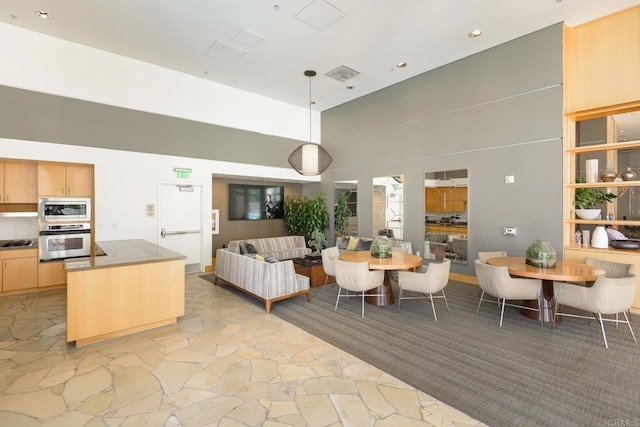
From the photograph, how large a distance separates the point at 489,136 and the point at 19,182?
8.70 meters

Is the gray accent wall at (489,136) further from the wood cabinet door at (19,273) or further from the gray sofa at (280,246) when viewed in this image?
the wood cabinet door at (19,273)

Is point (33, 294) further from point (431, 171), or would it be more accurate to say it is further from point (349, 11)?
point (431, 171)

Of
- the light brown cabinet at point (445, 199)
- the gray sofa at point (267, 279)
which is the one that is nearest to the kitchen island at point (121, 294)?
the gray sofa at point (267, 279)

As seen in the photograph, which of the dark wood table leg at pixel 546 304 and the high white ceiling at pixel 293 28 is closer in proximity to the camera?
the dark wood table leg at pixel 546 304

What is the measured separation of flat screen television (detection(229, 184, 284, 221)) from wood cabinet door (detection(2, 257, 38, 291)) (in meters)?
4.41

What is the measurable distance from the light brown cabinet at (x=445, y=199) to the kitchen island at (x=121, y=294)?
5145mm

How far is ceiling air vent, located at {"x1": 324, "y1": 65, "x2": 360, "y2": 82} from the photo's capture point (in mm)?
6386

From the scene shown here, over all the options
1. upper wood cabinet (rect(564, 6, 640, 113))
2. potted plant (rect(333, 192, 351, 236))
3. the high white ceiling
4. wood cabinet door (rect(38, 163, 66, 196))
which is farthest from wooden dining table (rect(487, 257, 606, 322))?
wood cabinet door (rect(38, 163, 66, 196))

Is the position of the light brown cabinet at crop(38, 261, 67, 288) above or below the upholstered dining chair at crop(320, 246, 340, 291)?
below

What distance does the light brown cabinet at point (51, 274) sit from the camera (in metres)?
5.27

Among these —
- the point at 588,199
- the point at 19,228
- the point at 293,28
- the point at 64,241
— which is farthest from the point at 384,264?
the point at 19,228

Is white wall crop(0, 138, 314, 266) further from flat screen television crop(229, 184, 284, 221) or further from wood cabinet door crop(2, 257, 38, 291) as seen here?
flat screen television crop(229, 184, 284, 221)

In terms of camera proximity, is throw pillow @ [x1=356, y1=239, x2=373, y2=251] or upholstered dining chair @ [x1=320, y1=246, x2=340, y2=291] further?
throw pillow @ [x1=356, y1=239, x2=373, y2=251]

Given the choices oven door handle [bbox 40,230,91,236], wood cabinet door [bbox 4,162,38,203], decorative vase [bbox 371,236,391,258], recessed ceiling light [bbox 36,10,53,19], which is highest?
recessed ceiling light [bbox 36,10,53,19]
